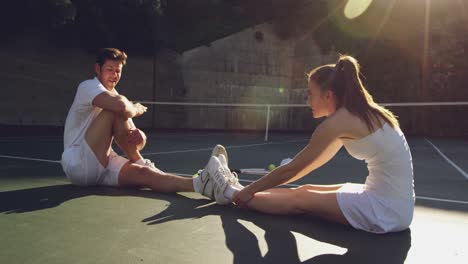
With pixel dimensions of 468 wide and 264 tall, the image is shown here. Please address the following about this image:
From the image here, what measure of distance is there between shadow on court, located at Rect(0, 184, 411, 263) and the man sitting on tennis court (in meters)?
0.11

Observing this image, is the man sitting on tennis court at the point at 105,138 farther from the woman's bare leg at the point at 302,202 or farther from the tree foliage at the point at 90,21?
the tree foliage at the point at 90,21

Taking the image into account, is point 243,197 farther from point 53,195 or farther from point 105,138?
point 53,195

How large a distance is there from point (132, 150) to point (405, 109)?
15.3m

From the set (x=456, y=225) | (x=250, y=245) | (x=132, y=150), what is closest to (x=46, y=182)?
(x=132, y=150)

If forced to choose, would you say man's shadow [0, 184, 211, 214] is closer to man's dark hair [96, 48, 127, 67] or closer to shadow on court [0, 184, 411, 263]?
shadow on court [0, 184, 411, 263]

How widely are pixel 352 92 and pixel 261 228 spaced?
86 cm

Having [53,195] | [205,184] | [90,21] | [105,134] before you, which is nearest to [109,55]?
[105,134]

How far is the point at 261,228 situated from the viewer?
2.21 meters

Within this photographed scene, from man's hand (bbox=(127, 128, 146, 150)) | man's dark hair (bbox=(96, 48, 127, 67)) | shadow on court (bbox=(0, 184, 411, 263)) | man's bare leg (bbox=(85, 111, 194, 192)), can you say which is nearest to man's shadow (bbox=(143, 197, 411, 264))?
shadow on court (bbox=(0, 184, 411, 263))

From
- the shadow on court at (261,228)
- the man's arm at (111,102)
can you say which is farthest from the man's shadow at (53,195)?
the man's arm at (111,102)

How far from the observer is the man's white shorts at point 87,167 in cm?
300

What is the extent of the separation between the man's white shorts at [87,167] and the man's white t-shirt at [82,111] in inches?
2.7

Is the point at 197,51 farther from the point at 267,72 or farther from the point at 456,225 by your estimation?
the point at 456,225

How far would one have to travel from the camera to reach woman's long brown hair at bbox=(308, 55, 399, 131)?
2084 mm
